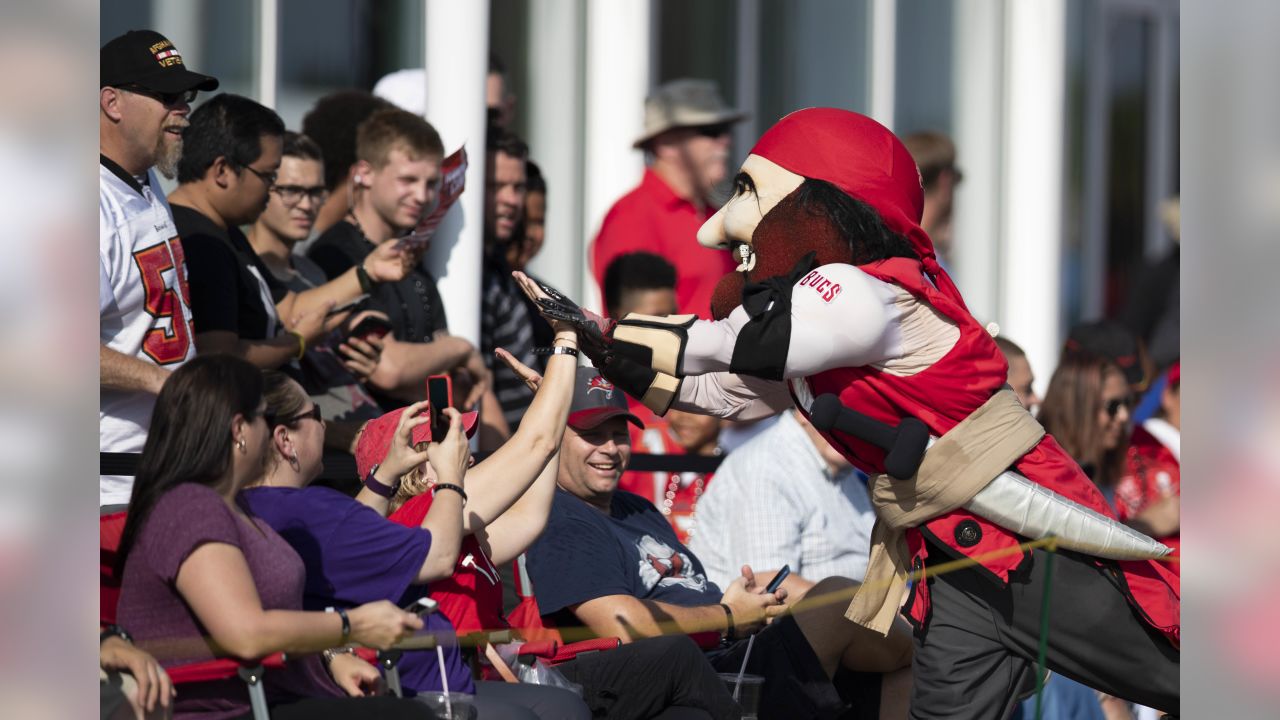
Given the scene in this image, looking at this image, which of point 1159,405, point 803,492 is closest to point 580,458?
point 803,492

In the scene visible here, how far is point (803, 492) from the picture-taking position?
17.2 feet

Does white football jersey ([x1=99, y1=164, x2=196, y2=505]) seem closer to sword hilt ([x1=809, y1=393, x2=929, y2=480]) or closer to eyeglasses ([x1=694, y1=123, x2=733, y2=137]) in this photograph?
sword hilt ([x1=809, y1=393, x2=929, y2=480])

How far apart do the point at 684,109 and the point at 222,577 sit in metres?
3.91

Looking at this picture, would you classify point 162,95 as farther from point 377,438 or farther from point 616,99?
point 616,99

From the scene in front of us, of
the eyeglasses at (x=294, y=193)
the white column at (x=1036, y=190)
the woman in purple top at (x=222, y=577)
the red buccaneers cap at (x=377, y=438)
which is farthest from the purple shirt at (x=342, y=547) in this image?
the white column at (x=1036, y=190)

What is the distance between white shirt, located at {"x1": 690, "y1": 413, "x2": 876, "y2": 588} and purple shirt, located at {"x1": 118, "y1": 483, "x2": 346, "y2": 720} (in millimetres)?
2116

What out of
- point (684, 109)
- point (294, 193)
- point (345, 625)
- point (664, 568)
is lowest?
point (664, 568)

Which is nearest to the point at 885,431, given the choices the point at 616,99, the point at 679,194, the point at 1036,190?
the point at 679,194

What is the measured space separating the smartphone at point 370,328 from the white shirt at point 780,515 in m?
1.16

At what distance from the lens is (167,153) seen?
4.17m

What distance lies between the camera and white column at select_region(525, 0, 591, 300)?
797 centimetres

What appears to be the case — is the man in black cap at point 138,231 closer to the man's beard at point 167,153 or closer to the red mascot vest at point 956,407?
the man's beard at point 167,153

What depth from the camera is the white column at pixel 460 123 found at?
5.86 metres
